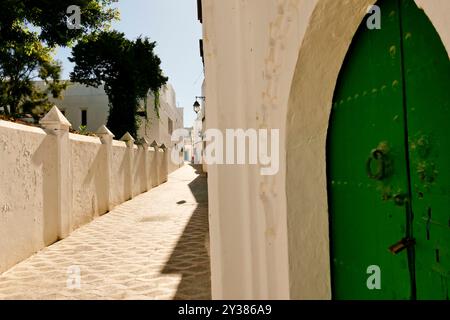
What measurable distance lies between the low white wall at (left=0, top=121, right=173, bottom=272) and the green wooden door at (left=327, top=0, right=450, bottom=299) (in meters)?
5.03

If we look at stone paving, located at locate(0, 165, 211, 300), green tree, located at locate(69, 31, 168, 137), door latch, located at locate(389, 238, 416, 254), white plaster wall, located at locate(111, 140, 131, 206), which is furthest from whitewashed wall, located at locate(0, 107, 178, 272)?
green tree, located at locate(69, 31, 168, 137)

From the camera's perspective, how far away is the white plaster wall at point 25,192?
16.9ft

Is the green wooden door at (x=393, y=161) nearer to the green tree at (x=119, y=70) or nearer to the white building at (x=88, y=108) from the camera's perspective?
the green tree at (x=119, y=70)

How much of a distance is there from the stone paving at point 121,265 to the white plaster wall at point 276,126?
216cm

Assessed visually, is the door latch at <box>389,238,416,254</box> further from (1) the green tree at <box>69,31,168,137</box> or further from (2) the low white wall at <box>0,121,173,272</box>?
(1) the green tree at <box>69,31,168,137</box>

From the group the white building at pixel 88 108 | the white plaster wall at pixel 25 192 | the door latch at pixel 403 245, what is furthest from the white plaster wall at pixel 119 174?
the white building at pixel 88 108

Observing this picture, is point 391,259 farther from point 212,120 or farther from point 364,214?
point 212,120

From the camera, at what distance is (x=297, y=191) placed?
1944mm

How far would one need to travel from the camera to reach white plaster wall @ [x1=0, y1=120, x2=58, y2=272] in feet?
16.9

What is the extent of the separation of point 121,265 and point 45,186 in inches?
93.5

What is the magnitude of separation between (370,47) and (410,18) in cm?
28

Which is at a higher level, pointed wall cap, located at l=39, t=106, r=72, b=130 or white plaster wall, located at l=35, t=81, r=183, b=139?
white plaster wall, located at l=35, t=81, r=183, b=139

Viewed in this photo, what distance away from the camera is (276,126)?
2.00 meters
